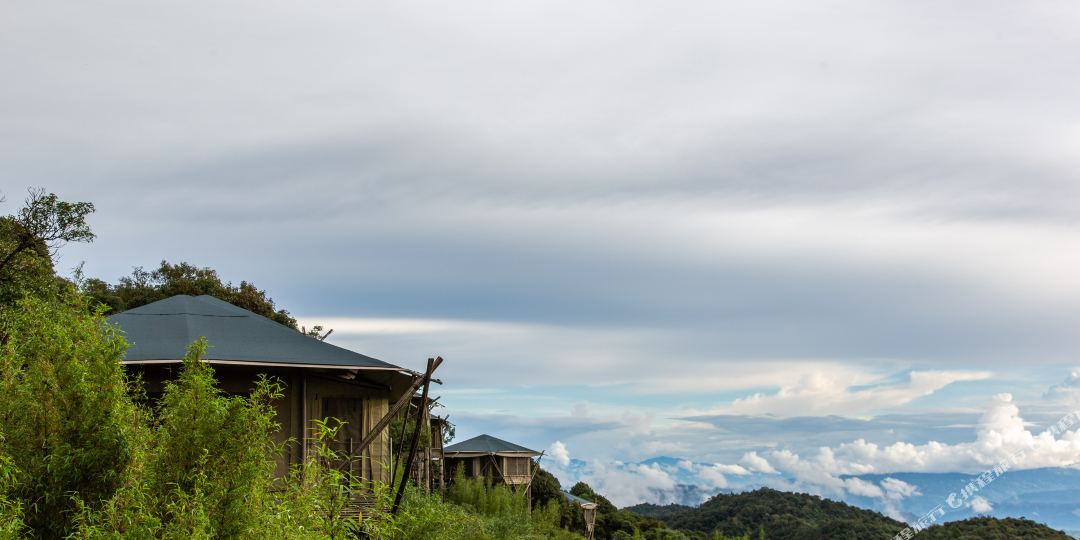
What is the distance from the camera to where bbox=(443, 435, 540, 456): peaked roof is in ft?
120

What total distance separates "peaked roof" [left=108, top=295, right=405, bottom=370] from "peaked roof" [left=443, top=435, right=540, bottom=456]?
20398 millimetres

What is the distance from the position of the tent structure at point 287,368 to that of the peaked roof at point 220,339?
0.02 m

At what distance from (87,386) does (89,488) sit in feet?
2.69

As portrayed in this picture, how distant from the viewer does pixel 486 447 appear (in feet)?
121

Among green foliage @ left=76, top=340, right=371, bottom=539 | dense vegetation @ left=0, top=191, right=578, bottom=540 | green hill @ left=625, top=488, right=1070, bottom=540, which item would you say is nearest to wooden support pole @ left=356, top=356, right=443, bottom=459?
dense vegetation @ left=0, top=191, right=578, bottom=540

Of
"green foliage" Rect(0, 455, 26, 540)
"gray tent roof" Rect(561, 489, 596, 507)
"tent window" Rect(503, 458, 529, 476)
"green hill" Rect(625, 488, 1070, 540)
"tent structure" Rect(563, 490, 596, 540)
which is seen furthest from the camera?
"gray tent roof" Rect(561, 489, 596, 507)

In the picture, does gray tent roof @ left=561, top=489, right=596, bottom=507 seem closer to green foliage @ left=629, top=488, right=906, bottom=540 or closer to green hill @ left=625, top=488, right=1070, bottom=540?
green hill @ left=625, top=488, right=1070, bottom=540

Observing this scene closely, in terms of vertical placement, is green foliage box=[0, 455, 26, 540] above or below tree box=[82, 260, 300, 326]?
below

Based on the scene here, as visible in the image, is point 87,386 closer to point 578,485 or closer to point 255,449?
point 255,449

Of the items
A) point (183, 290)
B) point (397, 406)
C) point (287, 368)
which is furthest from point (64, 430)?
point (183, 290)

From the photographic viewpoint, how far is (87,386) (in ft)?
24.4

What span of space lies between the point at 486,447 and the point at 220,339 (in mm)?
22674

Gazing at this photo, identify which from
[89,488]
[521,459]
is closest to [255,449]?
[89,488]

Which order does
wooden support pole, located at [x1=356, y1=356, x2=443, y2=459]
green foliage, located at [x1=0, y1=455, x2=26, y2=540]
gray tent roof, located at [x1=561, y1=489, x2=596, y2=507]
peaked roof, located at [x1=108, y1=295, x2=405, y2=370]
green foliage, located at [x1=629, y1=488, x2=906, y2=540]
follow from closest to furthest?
green foliage, located at [x1=0, y1=455, x2=26, y2=540] → wooden support pole, located at [x1=356, y1=356, x2=443, y2=459] → peaked roof, located at [x1=108, y1=295, x2=405, y2=370] → green foliage, located at [x1=629, y1=488, x2=906, y2=540] → gray tent roof, located at [x1=561, y1=489, x2=596, y2=507]
